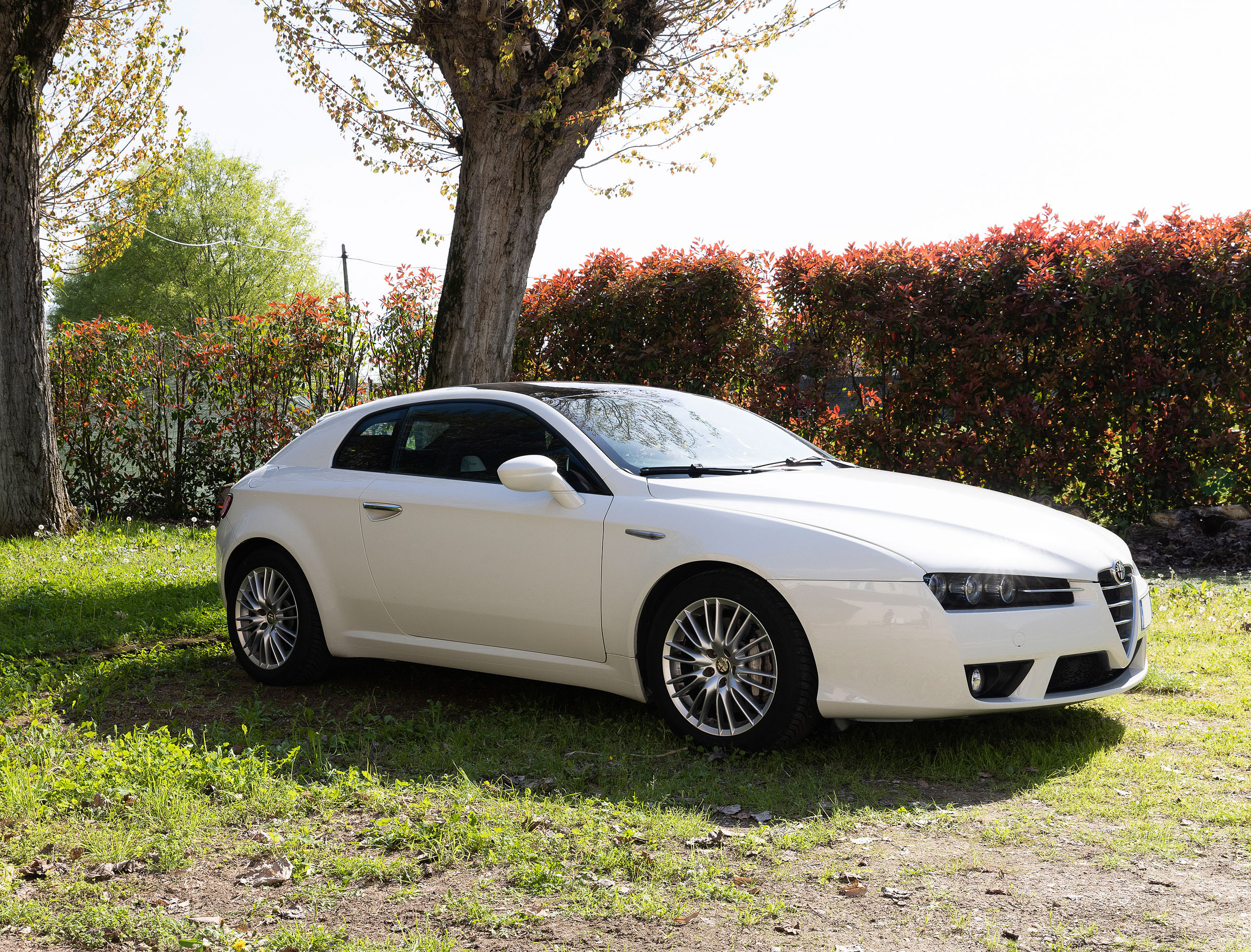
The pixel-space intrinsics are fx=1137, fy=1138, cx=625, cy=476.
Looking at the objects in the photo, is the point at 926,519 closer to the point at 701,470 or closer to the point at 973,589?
the point at 973,589

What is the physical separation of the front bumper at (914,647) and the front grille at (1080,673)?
5cm

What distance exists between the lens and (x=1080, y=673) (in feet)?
15.8

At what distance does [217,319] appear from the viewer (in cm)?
1317

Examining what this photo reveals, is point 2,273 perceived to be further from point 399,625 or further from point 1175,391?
point 1175,391

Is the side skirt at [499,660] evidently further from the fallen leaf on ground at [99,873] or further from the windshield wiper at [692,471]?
the fallen leaf on ground at [99,873]

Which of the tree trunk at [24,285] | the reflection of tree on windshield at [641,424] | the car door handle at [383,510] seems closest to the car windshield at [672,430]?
the reflection of tree on windshield at [641,424]

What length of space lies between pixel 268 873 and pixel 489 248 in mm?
7332

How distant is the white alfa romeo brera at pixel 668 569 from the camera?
4578 mm

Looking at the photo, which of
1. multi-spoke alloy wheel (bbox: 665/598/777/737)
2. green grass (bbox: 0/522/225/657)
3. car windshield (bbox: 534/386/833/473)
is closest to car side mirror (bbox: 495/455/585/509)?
car windshield (bbox: 534/386/833/473)

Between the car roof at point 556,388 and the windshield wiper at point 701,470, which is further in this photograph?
the car roof at point 556,388

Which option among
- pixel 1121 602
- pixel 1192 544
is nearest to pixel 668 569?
pixel 1121 602

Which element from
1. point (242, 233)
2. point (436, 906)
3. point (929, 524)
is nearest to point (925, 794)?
point (929, 524)

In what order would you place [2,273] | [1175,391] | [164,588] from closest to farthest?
[164,588] → [1175,391] → [2,273]

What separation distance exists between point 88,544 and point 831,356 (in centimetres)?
771
